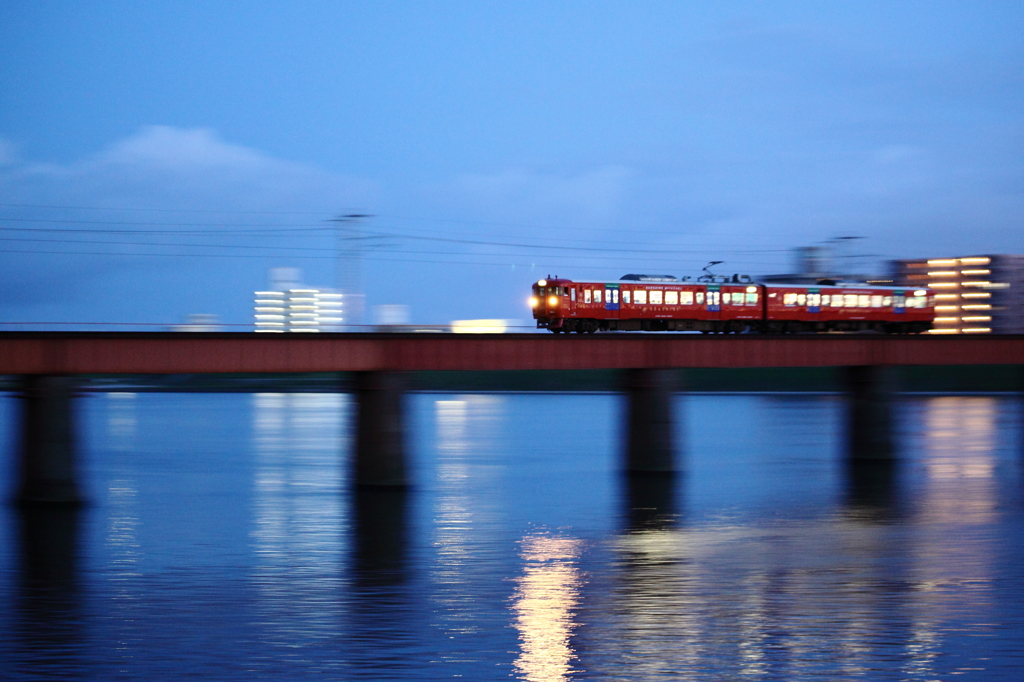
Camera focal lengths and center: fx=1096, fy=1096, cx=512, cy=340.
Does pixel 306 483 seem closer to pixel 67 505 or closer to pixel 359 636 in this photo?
pixel 67 505

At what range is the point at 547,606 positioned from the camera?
27.1 metres

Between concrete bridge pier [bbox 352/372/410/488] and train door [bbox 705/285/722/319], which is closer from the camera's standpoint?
concrete bridge pier [bbox 352/372/410/488]

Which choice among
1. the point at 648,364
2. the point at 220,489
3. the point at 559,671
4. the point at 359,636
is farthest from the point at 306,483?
the point at 559,671

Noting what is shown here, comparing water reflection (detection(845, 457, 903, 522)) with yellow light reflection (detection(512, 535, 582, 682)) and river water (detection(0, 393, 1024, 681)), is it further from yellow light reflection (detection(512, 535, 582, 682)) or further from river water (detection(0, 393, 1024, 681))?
yellow light reflection (detection(512, 535, 582, 682))

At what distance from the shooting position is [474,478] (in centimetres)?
6025

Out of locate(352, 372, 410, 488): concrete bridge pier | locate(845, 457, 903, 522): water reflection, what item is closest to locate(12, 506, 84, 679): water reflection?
→ locate(352, 372, 410, 488): concrete bridge pier

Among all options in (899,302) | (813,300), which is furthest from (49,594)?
Answer: (899,302)

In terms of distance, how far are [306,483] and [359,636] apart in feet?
114

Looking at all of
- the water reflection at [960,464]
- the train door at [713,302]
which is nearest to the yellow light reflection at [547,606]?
the water reflection at [960,464]

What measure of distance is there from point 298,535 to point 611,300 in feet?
88.8

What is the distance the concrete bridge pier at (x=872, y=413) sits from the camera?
207 feet

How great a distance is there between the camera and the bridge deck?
138ft

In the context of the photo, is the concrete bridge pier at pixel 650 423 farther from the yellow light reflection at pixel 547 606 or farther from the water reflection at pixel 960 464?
the yellow light reflection at pixel 547 606

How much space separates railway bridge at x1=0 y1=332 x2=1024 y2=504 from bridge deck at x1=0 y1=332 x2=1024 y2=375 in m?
0.05
